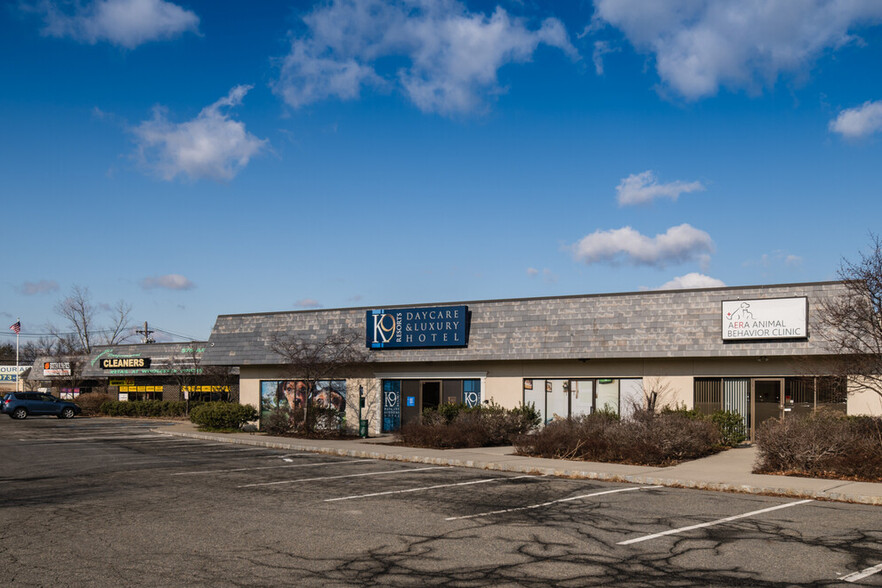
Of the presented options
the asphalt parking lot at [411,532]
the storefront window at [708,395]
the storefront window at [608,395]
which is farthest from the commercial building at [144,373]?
the asphalt parking lot at [411,532]

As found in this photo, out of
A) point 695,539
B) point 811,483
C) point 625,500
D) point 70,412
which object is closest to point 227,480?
point 625,500

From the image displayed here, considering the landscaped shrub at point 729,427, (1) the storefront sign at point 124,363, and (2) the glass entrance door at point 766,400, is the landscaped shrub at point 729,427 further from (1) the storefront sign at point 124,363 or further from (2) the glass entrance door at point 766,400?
(1) the storefront sign at point 124,363

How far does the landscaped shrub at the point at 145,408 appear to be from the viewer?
1937 inches

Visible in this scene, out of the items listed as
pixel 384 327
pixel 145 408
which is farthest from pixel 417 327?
pixel 145 408

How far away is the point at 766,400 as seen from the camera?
2384cm

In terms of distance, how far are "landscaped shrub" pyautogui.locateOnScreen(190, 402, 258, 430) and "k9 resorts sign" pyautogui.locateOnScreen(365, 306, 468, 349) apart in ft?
20.2

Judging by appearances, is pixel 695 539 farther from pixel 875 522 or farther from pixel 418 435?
pixel 418 435

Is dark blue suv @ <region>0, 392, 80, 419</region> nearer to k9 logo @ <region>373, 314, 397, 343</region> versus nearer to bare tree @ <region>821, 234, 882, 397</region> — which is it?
k9 logo @ <region>373, 314, 397, 343</region>

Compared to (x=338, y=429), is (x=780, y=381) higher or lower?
higher

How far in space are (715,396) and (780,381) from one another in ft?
6.37

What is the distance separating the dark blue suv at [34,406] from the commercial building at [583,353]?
19806mm

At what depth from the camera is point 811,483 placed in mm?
14562

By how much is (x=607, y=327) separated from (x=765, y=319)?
4.82m

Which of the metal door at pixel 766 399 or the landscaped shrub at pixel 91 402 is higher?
the metal door at pixel 766 399
